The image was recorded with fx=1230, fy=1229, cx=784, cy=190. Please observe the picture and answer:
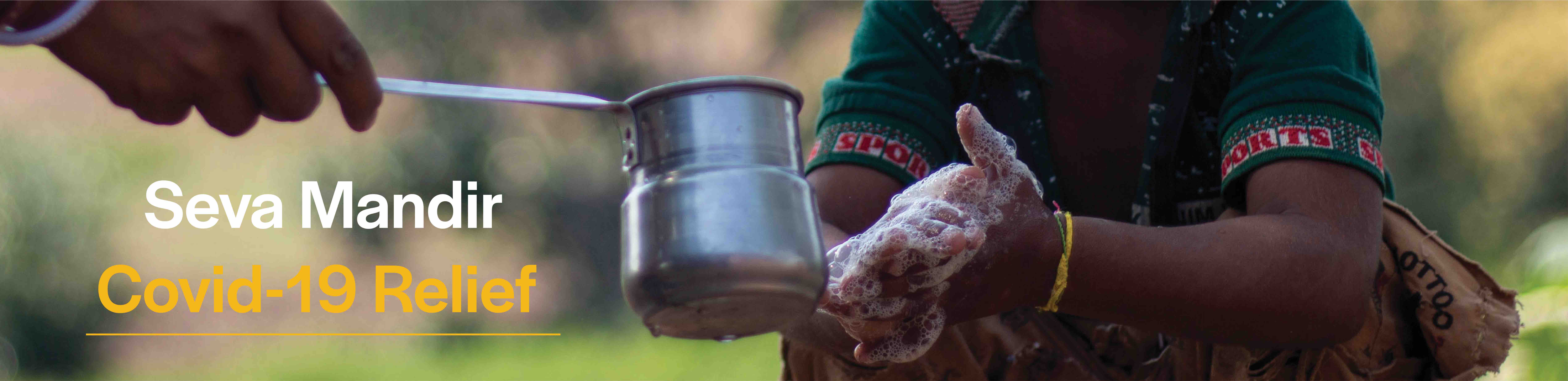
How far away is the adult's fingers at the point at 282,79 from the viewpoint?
1.32 meters

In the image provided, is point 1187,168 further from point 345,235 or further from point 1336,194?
point 345,235

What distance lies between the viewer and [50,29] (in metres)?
1.27

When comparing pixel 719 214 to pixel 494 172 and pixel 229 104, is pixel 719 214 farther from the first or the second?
pixel 494 172

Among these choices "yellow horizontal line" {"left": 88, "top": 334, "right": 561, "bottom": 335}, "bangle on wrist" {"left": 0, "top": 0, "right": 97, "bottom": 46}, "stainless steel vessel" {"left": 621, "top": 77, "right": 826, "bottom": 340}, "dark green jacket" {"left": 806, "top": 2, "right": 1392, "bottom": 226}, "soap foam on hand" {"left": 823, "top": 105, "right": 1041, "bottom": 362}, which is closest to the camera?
"stainless steel vessel" {"left": 621, "top": 77, "right": 826, "bottom": 340}

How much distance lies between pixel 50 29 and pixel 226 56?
0.17 meters

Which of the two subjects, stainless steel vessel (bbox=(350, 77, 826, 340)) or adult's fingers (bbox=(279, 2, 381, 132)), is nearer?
stainless steel vessel (bbox=(350, 77, 826, 340))

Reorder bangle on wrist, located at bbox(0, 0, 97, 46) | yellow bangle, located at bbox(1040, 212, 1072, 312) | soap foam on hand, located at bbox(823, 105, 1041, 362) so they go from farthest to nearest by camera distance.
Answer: yellow bangle, located at bbox(1040, 212, 1072, 312)
soap foam on hand, located at bbox(823, 105, 1041, 362)
bangle on wrist, located at bbox(0, 0, 97, 46)

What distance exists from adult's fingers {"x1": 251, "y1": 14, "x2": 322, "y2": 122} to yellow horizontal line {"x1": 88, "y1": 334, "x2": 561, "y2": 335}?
5.08 metres

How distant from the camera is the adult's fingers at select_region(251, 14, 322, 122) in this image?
1322 mm

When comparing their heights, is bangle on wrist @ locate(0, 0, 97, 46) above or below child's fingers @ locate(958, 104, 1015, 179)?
above

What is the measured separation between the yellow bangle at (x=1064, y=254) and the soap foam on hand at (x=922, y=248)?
66 millimetres

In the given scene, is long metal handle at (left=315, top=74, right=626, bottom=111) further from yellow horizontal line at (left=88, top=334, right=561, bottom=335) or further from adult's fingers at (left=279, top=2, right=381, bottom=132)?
yellow horizontal line at (left=88, top=334, right=561, bottom=335)

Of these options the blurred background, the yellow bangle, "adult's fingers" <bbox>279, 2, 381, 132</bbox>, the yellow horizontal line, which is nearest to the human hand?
"adult's fingers" <bbox>279, 2, 381, 132</bbox>

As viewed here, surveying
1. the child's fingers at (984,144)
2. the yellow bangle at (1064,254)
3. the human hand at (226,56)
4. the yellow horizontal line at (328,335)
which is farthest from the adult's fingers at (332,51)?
the yellow horizontal line at (328,335)
